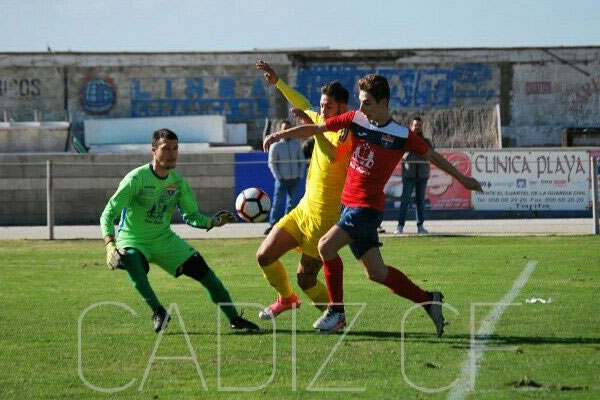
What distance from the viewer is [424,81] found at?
43625mm

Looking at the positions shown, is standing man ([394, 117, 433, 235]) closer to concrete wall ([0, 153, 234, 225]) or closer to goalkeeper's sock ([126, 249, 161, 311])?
concrete wall ([0, 153, 234, 225])

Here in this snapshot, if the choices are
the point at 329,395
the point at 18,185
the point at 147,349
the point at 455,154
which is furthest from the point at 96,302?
the point at 18,185

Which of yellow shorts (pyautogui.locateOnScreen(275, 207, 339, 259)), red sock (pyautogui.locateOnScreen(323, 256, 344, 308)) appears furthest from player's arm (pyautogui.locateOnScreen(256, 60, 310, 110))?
red sock (pyautogui.locateOnScreen(323, 256, 344, 308))

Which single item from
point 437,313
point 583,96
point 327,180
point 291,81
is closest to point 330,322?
point 437,313

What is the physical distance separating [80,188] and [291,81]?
56.6 feet

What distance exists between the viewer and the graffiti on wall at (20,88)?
4347 centimetres

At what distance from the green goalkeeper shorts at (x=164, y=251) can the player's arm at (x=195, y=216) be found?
0.24m

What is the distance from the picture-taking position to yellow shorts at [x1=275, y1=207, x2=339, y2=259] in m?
10.1

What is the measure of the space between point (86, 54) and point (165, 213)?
3385 centimetres

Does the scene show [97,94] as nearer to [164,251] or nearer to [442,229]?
[442,229]

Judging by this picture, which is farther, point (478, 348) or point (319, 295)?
point (319, 295)

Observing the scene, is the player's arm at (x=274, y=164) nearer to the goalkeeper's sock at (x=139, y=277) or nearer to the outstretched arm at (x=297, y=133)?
the goalkeeper's sock at (x=139, y=277)

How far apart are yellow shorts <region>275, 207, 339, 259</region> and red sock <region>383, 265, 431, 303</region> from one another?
824 mm

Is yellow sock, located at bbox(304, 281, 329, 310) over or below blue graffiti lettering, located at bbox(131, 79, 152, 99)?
below
